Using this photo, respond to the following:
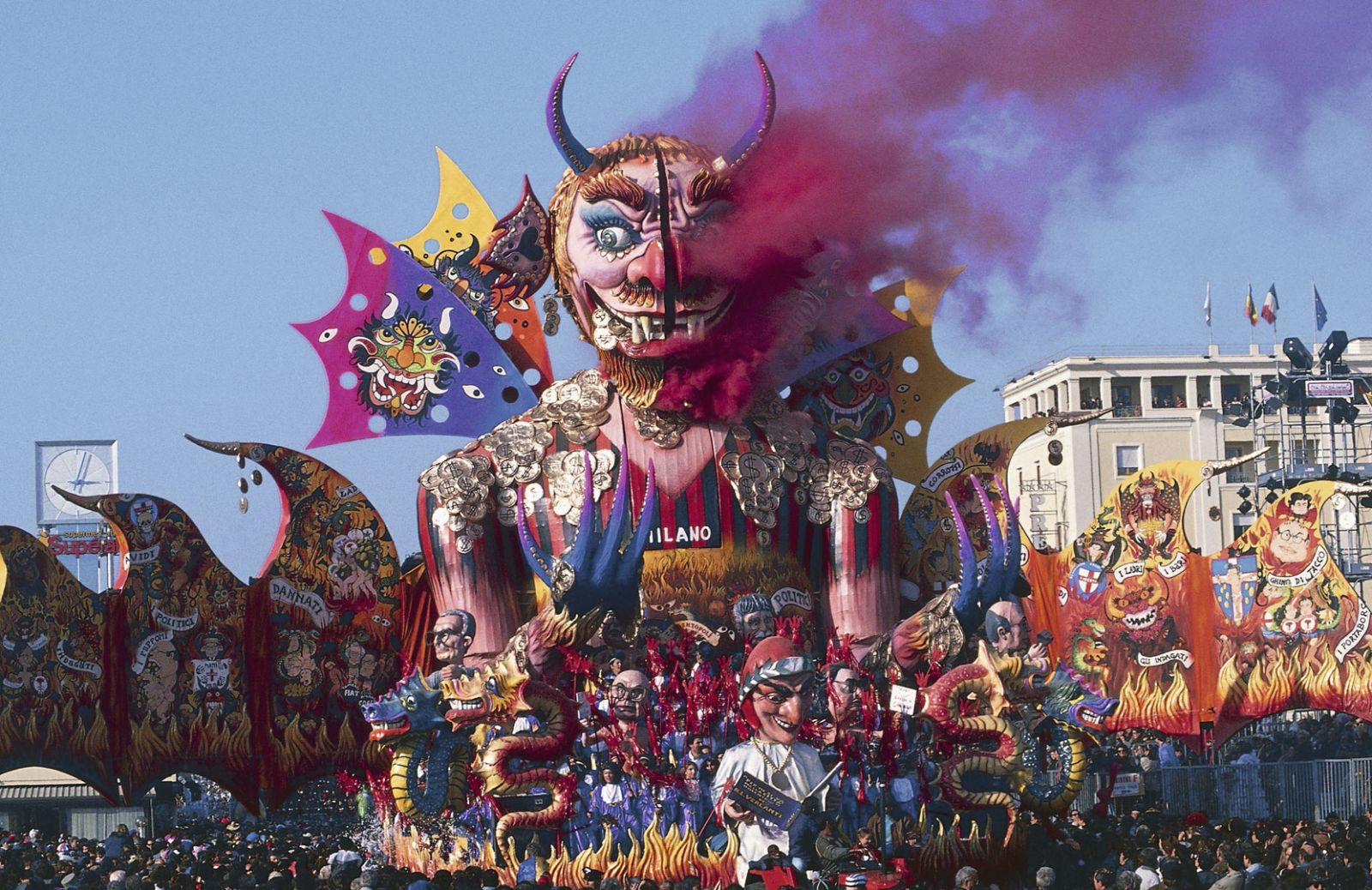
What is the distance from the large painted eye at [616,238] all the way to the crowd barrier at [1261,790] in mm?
9605

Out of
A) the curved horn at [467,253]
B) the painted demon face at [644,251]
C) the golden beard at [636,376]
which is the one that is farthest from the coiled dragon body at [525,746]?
the curved horn at [467,253]

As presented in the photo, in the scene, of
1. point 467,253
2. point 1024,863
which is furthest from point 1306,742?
point 467,253

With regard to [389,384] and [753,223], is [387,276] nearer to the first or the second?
[389,384]

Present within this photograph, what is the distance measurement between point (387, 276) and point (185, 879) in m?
9.99

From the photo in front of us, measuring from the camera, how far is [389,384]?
81.1 feet

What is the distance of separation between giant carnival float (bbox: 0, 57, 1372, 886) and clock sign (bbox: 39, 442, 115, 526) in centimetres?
1810

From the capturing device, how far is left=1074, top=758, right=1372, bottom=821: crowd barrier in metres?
26.9

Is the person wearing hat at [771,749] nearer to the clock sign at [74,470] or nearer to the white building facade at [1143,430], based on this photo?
the clock sign at [74,470]

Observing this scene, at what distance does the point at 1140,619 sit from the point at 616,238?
35.8 ft

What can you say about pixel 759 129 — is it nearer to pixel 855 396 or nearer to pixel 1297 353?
pixel 855 396

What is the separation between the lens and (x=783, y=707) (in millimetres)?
18422

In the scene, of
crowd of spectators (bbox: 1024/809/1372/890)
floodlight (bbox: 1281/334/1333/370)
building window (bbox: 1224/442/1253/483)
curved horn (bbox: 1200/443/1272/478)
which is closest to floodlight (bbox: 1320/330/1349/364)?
floodlight (bbox: 1281/334/1333/370)

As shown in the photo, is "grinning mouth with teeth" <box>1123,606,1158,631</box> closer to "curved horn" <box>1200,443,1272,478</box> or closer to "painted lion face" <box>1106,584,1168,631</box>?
"painted lion face" <box>1106,584,1168,631</box>

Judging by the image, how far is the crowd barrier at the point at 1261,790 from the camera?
2686 centimetres
